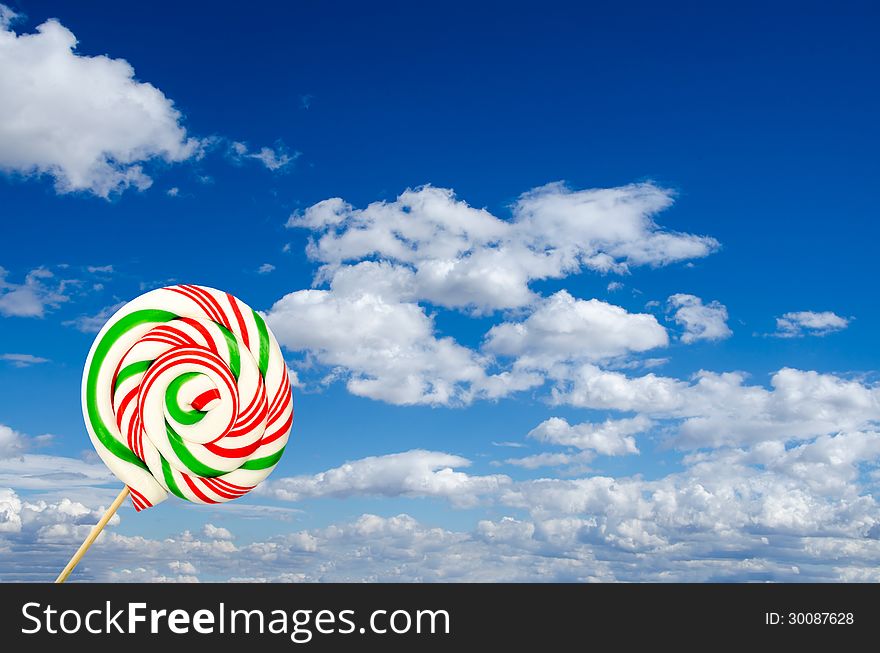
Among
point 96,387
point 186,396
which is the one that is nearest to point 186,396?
point 186,396

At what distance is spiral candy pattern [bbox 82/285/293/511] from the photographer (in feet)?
41.1

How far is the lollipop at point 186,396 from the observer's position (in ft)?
41.1

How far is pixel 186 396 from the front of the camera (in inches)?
500

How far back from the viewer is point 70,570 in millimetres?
11508

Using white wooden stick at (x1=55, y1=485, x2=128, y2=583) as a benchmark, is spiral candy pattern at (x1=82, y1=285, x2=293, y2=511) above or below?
above

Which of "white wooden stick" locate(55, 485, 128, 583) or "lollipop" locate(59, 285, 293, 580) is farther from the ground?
"lollipop" locate(59, 285, 293, 580)

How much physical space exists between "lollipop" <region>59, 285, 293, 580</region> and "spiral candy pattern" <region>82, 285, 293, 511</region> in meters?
0.01

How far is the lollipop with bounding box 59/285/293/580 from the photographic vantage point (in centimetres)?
1252

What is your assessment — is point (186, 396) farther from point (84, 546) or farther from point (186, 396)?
point (84, 546)

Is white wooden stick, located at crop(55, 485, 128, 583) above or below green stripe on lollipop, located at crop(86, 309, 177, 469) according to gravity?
below
